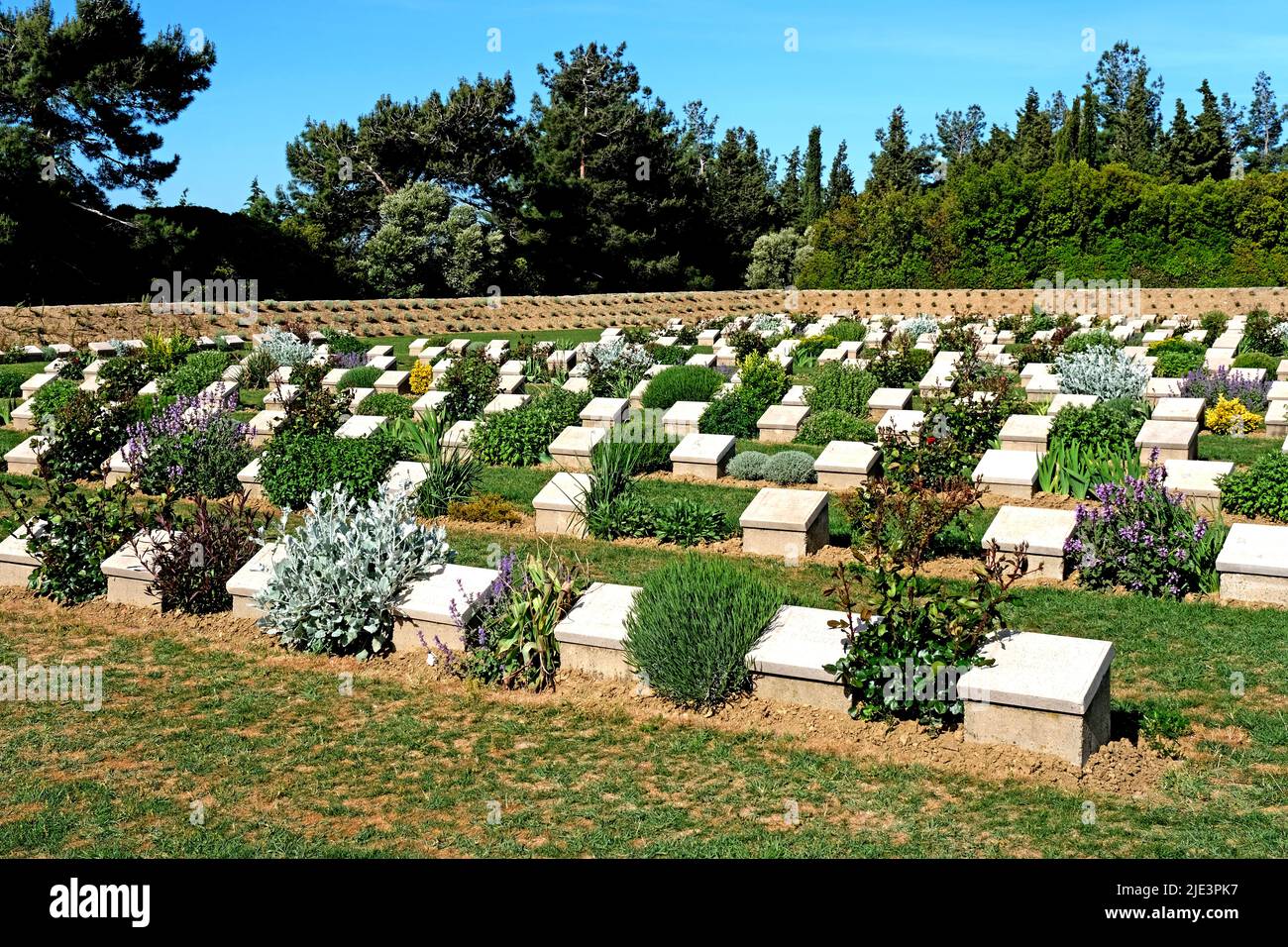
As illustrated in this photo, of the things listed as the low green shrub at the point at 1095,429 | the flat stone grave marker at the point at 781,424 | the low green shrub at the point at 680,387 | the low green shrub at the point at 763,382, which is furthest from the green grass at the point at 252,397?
the low green shrub at the point at 1095,429

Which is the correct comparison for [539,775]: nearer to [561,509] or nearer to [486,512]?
[561,509]

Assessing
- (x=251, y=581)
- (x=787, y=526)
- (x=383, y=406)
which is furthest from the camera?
(x=383, y=406)

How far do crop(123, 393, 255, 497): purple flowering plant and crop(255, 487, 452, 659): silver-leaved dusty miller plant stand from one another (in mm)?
4001

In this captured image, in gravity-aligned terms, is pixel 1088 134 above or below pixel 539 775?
above

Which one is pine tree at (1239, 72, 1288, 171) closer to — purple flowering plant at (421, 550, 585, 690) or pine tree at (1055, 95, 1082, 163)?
pine tree at (1055, 95, 1082, 163)

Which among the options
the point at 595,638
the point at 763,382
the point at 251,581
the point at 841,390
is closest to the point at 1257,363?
the point at 841,390

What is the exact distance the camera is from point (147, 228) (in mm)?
31016

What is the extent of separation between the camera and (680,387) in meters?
14.8

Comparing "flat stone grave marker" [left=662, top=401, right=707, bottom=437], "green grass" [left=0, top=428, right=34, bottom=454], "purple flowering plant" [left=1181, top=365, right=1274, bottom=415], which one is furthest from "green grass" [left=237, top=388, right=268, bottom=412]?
"purple flowering plant" [left=1181, top=365, right=1274, bottom=415]

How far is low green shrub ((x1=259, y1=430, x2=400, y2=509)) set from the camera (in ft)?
32.8

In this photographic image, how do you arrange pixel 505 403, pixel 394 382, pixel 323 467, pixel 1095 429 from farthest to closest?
pixel 394 382, pixel 505 403, pixel 1095 429, pixel 323 467

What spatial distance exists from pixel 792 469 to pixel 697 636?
5.52 meters

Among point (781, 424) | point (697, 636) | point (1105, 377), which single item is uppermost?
point (1105, 377)
